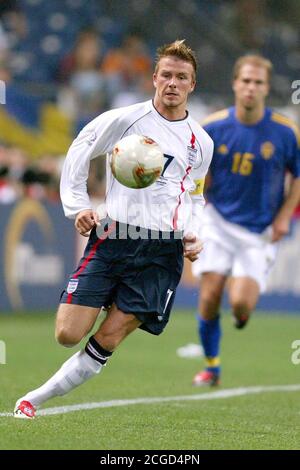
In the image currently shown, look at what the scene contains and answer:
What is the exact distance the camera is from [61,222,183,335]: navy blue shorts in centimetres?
633

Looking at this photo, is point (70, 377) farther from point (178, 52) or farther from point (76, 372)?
point (178, 52)

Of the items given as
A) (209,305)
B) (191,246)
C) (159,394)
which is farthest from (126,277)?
(209,305)

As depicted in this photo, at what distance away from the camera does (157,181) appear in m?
6.49

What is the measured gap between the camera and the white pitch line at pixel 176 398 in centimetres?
700

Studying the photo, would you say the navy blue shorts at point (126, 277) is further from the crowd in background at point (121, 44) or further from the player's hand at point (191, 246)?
the crowd in background at point (121, 44)

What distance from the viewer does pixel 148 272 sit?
6.48 meters

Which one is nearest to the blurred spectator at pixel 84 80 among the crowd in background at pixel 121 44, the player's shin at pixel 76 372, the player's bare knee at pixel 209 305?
the crowd in background at pixel 121 44

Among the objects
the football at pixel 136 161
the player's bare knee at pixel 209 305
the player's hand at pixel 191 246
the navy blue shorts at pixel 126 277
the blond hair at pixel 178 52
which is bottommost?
the player's bare knee at pixel 209 305

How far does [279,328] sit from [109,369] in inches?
193

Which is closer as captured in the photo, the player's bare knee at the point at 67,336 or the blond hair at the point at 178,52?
the player's bare knee at the point at 67,336

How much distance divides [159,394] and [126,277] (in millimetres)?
2171

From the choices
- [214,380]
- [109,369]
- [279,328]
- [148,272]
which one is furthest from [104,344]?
[279,328]

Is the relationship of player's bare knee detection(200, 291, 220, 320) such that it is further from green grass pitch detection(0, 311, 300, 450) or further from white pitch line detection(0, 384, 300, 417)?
white pitch line detection(0, 384, 300, 417)

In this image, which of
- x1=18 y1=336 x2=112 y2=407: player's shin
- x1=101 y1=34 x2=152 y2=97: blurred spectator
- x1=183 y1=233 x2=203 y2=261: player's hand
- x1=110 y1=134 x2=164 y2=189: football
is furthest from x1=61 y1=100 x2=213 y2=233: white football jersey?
x1=101 y1=34 x2=152 y2=97: blurred spectator
